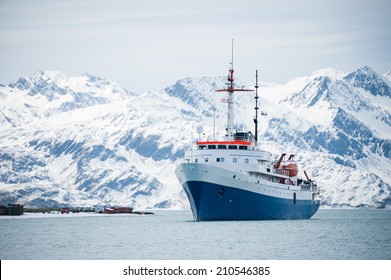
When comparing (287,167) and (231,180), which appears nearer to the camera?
(231,180)

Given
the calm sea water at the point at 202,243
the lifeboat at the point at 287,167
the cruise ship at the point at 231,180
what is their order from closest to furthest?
the calm sea water at the point at 202,243, the cruise ship at the point at 231,180, the lifeboat at the point at 287,167

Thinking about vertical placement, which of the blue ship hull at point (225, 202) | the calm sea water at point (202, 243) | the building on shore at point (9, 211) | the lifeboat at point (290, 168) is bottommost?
the calm sea water at point (202, 243)

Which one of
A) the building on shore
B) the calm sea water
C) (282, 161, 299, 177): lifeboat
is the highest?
(282, 161, 299, 177): lifeboat

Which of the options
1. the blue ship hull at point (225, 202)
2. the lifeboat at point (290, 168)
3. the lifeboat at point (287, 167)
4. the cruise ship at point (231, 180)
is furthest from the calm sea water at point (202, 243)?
the lifeboat at point (290, 168)

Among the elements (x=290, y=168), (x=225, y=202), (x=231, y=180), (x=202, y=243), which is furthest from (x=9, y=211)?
(x=202, y=243)

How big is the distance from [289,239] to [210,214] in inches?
1045

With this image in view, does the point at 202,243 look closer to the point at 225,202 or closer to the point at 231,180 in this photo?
the point at 231,180

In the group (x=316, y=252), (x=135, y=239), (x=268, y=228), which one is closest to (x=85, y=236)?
(x=135, y=239)

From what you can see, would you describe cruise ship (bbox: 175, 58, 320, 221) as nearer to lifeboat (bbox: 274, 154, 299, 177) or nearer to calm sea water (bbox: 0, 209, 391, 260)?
calm sea water (bbox: 0, 209, 391, 260)

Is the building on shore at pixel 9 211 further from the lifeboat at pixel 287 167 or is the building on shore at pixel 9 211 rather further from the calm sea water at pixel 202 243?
the lifeboat at pixel 287 167

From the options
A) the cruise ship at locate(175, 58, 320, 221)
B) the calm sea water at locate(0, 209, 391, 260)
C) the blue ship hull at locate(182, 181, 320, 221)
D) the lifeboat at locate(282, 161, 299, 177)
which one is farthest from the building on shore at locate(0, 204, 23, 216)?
the lifeboat at locate(282, 161, 299, 177)
